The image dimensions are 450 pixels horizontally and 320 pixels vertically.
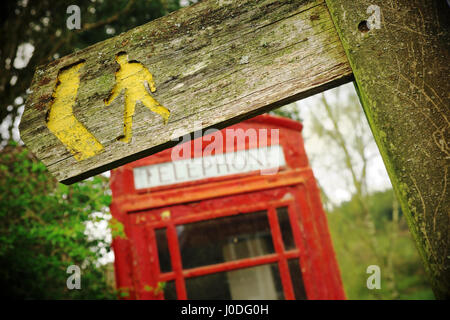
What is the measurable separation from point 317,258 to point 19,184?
7.71ft

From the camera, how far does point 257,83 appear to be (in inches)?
31.2

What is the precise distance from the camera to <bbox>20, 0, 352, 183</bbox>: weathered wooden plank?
79 cm

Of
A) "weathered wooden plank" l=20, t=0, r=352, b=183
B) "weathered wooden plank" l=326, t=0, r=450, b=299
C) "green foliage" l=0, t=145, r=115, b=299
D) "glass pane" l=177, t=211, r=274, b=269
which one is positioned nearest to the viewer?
"weathered wooden plank" l=326, t=0, r=450, b=299

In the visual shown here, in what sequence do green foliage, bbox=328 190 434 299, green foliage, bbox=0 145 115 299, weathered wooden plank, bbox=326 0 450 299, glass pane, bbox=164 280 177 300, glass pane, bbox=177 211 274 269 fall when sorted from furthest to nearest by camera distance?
green foliage, bbox=328 190 434 299 → glass pane, bbox=177 211 274 269 → glass pane, bbox=164 280 177 300 → green foliage, bbox=0 145 115 299 → weathered wooden plank, bbox=326 0 450 299

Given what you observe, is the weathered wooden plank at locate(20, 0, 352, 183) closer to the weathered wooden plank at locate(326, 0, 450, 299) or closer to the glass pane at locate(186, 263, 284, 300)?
the weathered wooden plank at locate(326, 0, 450, 299)

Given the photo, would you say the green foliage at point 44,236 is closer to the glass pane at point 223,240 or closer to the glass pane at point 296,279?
the glass pane at point 223,240

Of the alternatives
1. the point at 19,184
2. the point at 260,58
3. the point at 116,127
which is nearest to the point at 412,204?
the point at 260,58

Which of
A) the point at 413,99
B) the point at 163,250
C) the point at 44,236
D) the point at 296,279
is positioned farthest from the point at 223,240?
the point at 413,99

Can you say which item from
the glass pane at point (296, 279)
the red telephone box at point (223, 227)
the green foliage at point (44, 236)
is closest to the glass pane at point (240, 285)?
the red telephone box at point (223, 227)

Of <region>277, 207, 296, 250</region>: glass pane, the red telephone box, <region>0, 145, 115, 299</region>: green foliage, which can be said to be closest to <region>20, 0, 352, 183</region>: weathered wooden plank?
<region>0, 145, 115, 299</region>: green foliage

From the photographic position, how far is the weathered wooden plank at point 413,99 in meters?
0.67

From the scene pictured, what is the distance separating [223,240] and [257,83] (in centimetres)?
185

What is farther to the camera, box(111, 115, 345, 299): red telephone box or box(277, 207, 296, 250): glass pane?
box(277, 207, 296, 250): glass pane

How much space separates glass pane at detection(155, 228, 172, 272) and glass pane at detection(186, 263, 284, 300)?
0.65 ft
